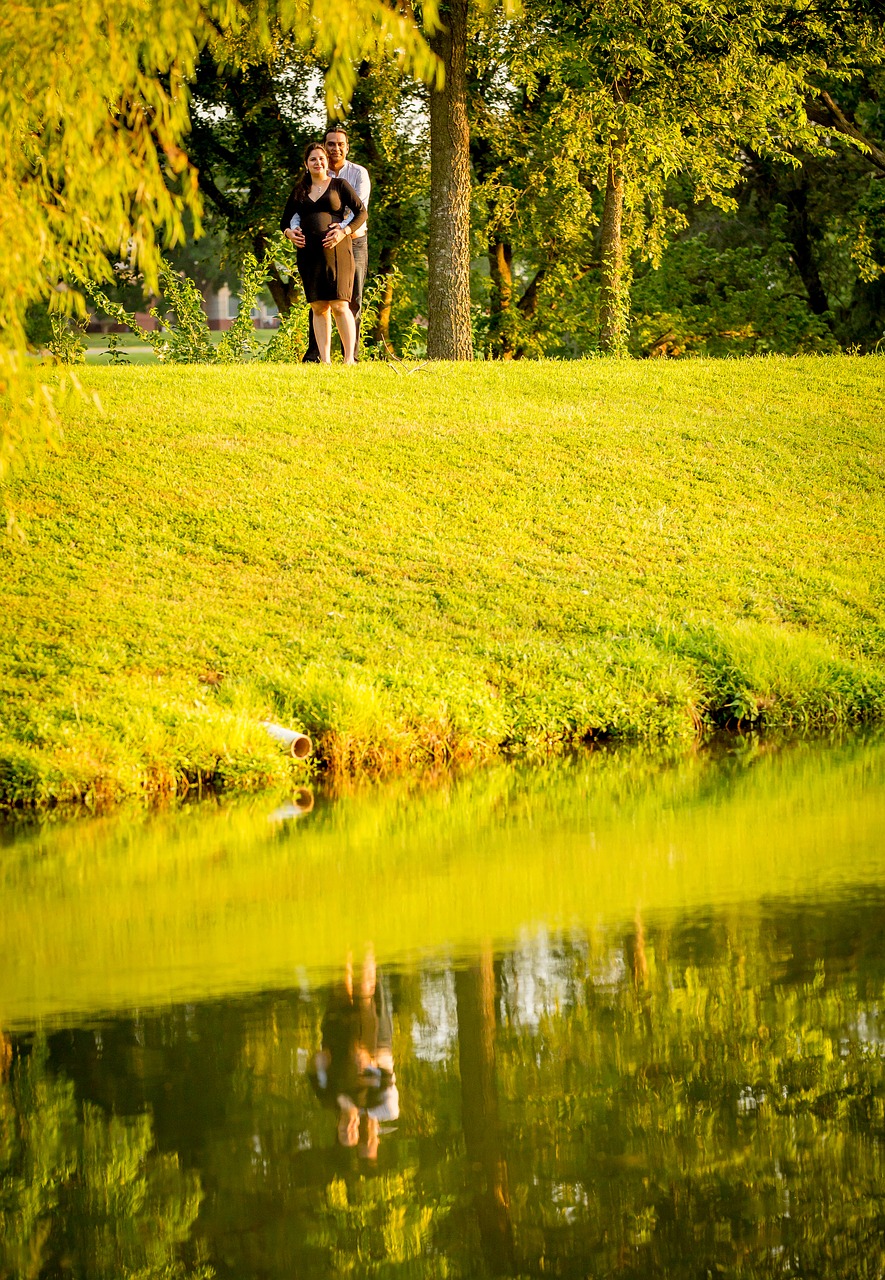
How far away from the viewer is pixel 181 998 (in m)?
6.87

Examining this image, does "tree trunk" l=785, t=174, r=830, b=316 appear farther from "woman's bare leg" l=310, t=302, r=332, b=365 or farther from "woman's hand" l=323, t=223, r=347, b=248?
"woman's hand" l=323, t=223, r=347, b=248

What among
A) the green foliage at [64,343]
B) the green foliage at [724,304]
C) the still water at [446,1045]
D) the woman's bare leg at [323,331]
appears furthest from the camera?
the green foliage at [724,304]

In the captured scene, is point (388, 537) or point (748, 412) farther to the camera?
point (748, 412)

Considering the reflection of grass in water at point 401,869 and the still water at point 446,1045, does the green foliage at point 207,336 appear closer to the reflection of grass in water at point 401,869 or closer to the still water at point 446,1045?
the reflection of grass in water at point 401,869

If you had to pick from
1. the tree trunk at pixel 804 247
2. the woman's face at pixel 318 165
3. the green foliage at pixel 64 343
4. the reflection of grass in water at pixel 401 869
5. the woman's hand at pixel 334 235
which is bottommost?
the reflection of grass in water at pixel 401 869

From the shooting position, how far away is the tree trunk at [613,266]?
2547 cm

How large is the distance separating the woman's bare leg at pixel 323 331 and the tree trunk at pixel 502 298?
59.7 ft

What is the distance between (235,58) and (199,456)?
13402 mm

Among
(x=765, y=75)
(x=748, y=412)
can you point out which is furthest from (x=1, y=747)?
(x=765, y=75)

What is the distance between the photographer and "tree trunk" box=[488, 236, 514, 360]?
127 feet

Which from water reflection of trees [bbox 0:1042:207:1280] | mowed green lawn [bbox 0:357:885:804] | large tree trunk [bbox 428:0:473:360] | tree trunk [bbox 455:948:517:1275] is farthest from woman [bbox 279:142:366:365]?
water reflection of trees [bbox 0:1042:207:1280]

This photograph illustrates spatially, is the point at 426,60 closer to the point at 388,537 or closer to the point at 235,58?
the point at 388,537

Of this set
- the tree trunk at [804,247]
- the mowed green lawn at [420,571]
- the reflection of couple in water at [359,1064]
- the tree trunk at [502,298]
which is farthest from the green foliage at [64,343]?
the tree trunk at [804,247]

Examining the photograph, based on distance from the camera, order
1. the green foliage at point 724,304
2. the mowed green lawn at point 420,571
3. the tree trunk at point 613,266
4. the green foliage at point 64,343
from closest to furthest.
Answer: the mowed green lawn at point 420,571 → the green foliage at point 64,343 → the tree trunk at point 613,266 → the green foliage at point 724,304
